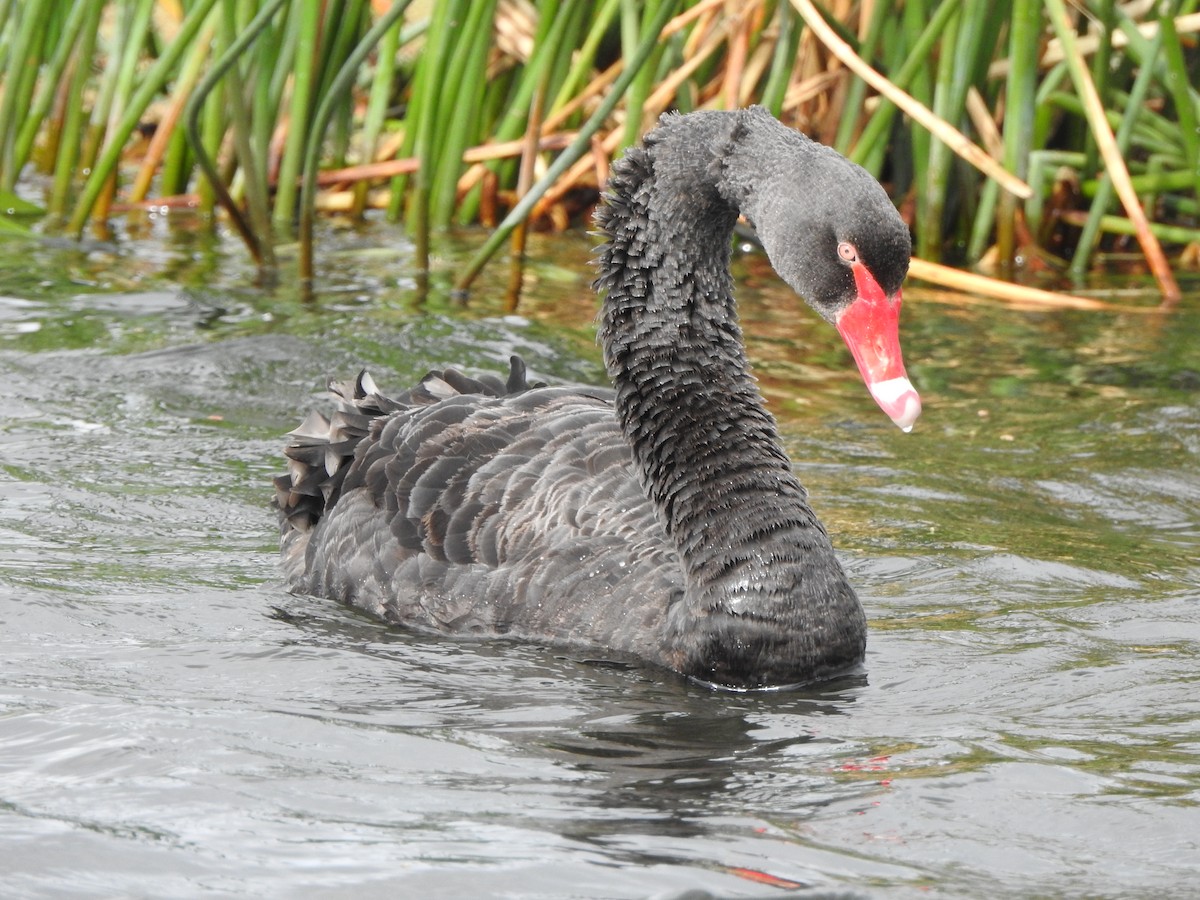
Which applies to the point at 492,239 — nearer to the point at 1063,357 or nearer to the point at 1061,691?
the point at 1063,357

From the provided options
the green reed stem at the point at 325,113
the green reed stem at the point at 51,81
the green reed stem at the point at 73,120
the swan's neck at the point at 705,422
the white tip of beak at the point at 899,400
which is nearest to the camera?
the white tip of beak at the point at 899,400

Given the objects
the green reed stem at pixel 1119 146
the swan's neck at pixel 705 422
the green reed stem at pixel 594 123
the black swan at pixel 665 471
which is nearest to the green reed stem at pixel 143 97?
the green reed stem at pixel 594 123

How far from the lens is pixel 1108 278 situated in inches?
399

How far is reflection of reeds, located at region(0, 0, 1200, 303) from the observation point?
8.76 metres

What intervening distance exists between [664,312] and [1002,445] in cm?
258

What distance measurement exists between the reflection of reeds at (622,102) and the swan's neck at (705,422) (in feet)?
9.69

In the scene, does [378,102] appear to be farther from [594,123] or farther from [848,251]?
[848,251]

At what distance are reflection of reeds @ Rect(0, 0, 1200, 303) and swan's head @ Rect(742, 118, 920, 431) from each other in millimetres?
3507

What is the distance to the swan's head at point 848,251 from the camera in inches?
170

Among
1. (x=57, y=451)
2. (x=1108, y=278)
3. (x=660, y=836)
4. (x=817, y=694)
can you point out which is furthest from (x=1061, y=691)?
(x=1108, y=278)

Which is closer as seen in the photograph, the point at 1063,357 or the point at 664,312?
the point at 664,312

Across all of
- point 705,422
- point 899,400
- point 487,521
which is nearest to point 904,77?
point 705,422

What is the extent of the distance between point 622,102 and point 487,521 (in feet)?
18.8

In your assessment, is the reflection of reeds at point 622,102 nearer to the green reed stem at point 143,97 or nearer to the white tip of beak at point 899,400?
the green reed stem at point 143,97
